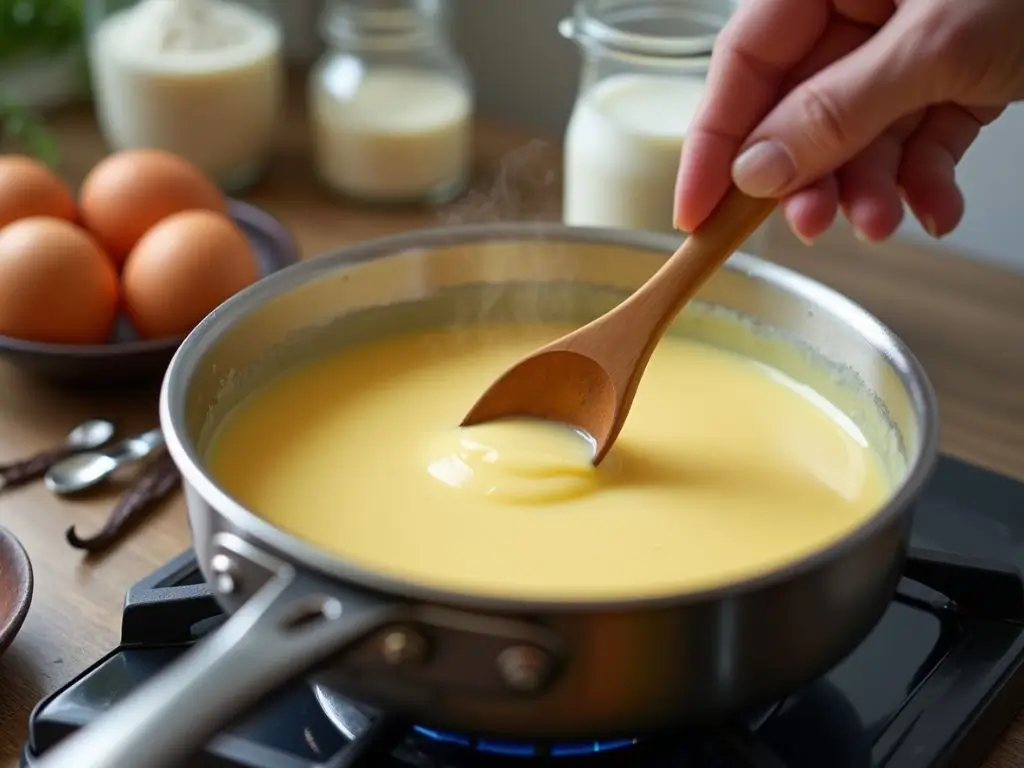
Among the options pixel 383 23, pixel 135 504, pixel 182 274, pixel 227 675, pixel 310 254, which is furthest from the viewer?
pixel 383 23

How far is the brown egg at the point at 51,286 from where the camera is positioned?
893mm

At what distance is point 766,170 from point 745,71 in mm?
157

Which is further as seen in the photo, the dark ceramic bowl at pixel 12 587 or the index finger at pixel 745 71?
the index finger at pixel 745 71

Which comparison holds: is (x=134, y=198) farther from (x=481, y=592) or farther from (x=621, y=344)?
(x=481, y=592)

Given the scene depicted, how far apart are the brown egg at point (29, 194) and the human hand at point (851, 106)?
514 mm

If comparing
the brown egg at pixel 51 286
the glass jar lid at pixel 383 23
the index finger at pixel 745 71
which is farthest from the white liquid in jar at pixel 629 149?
the brown egg at pixel 51 286

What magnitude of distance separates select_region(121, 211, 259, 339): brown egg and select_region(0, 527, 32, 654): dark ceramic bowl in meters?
0.26

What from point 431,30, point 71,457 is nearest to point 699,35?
point 431,30

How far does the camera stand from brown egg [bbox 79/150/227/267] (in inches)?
39.4

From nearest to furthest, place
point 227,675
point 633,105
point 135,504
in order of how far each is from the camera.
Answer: point 227,675 < point 135,504 < point 633,105

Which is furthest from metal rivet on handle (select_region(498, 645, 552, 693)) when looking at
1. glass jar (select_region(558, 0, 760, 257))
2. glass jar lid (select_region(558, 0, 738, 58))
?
glass jar lid (select_region(558, 0, 738, 58))

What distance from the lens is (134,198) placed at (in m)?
1.00

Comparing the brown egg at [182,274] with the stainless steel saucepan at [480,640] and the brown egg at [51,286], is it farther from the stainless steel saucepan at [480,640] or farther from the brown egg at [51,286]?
the stainless steel saucepan at [480,640]

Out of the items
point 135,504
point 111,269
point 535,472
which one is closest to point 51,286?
point 111,269
